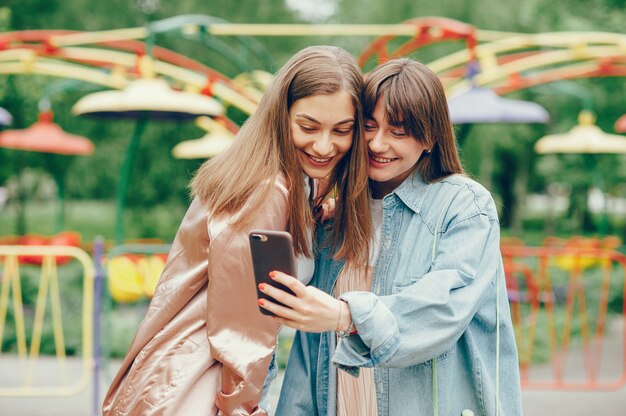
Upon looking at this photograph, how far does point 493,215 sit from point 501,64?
879 centimetres

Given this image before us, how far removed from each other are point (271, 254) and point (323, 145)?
1.56ft

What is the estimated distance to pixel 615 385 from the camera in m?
6.75

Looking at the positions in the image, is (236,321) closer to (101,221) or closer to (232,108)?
(232,108)

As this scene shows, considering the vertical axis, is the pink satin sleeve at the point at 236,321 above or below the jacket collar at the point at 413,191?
below

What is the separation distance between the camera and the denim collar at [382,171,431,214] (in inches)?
77.5

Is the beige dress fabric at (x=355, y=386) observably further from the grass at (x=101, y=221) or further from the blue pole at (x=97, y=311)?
the grass at (x=101, y=221)

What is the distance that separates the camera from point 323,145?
1.96 m

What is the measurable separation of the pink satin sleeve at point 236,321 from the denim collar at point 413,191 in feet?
1.27

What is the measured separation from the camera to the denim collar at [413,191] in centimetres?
197

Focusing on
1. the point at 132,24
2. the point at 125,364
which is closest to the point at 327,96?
the point at 125,364

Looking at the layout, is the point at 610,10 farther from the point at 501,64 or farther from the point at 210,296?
the point at 210,296

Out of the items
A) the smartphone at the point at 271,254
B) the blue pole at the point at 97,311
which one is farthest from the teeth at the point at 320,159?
the blue pole at the point at 97,311

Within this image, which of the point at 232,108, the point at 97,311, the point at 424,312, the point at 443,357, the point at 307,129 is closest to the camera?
the point at 424,312

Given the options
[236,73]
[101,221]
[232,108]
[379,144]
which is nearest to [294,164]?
[379,144]
